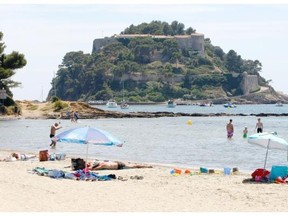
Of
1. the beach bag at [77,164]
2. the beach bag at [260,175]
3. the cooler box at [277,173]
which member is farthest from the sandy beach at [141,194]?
the beach bag at [77,164]

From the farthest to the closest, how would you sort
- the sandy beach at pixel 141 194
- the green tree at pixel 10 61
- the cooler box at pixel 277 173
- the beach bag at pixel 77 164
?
the green tree at pixel 10 61, the beach bag at pixel 77 164, the cooler box at pixel 277 173, the sandy beach at pixel 141 194

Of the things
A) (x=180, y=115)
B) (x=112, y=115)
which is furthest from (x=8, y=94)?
(x=180, y=115)

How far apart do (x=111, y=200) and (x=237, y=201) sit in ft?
10.5

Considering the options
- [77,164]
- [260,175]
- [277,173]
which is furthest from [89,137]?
[277,173]

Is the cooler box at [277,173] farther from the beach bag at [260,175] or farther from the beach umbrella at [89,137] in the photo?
the beach umbrella at [89,137]

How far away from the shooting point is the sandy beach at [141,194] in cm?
1623

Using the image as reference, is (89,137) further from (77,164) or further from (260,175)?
(260,175)

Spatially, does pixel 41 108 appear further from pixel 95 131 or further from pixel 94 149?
pixel 95 131

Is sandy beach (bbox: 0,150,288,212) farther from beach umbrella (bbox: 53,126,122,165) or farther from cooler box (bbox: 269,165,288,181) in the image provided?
beach umbrella (bbox: 53,126,122,165)

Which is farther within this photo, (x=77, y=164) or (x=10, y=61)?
(x=10, y=61)

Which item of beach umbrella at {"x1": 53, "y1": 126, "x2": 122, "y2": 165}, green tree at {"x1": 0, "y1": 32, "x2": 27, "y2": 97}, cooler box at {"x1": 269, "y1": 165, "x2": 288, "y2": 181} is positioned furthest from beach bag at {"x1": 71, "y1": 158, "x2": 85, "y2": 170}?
green tree at {"x1": 0, "y1": 32, "x2": 27, "y2": 97}

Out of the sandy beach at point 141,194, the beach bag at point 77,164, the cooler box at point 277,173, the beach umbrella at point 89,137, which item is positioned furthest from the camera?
the beach bag at point 77,164

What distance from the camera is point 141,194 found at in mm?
18719

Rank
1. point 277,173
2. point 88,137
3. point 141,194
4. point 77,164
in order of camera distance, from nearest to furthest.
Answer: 1. point 141,194
2. point 277,173
3. point 88,137
4. point 77,164
